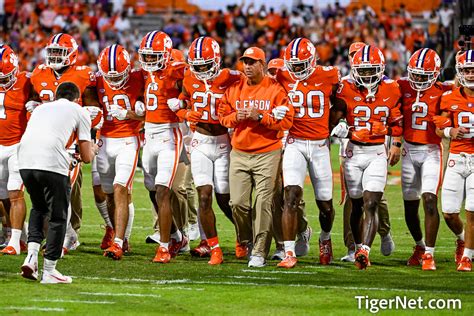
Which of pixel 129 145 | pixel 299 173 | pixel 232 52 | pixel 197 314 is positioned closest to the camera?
pixel 197 314

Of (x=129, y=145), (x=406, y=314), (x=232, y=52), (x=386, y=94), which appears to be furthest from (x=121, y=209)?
(x=232, y=52)

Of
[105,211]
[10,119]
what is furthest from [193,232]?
A: [10,119]

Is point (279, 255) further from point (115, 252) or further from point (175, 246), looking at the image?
point (115, 252)

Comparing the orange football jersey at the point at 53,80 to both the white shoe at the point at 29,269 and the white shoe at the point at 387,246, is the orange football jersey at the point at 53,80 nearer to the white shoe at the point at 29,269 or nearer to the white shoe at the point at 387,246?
the white shoe at the point at 29,269

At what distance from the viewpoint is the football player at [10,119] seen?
9.05 m

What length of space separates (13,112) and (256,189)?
2.30 metres

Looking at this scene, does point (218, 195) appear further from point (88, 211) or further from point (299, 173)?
point (88, 211)

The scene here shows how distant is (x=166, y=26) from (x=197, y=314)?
18696mm

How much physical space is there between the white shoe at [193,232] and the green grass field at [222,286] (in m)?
0.85

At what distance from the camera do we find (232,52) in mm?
24062

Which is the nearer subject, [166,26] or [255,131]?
[255,131]

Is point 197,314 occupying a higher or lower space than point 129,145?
lower

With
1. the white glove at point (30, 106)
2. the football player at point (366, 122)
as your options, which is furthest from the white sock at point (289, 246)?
the white glove at point (30, 106)

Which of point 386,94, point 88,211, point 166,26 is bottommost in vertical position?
point 88,211
